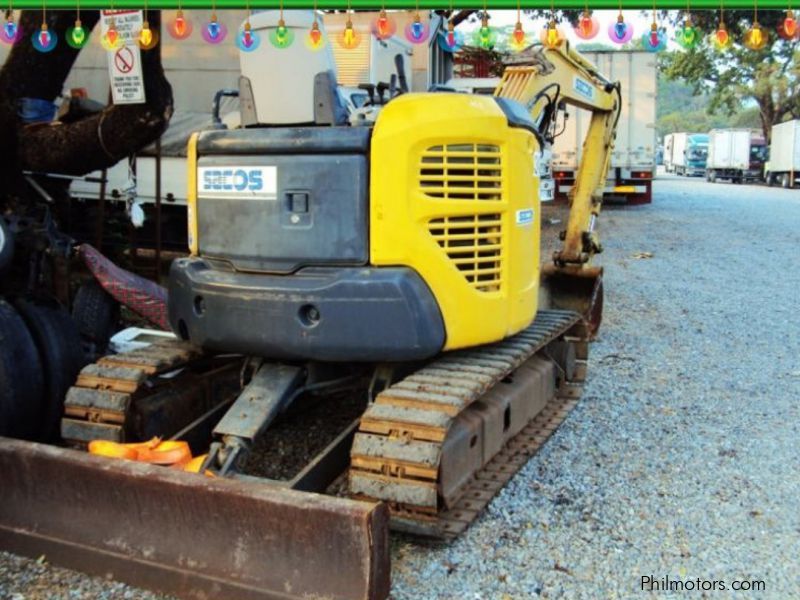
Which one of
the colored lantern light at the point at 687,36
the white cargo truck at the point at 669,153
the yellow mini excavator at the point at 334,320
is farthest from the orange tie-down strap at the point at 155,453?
the white cargo truck at the point at 669,153

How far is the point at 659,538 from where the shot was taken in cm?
432

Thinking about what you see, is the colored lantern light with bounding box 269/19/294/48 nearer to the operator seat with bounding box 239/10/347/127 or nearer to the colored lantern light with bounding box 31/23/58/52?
the operator seat with bounding box 239/10/347/127

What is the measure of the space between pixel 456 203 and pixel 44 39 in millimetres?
3192

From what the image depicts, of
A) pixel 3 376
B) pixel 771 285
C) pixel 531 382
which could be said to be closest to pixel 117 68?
pixel 3 376

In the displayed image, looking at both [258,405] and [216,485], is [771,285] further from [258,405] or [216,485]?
[216,485]

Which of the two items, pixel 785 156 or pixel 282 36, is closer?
pixel 282 36

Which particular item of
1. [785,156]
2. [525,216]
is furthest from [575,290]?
[785,156]

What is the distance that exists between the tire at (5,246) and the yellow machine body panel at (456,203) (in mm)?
2754

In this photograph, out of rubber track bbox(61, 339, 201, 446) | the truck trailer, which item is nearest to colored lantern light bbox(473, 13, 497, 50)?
rubber track bbox(61, 339, 201, 446)

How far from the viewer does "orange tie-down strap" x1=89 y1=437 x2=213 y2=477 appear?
4.30 metres

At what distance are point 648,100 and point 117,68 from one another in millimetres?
19079

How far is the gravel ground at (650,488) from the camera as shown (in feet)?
12.9

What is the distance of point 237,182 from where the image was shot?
4.57 m

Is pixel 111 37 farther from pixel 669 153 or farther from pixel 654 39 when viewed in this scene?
pixel 669 153
